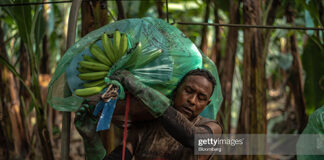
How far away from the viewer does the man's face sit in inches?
53.0

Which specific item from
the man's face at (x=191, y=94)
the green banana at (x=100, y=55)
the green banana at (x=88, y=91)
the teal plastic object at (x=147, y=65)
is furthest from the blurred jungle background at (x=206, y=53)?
the green banana at (x=88, y=91)

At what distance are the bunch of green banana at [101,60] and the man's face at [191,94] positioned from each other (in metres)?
0.28

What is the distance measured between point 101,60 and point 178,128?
0.38 metres

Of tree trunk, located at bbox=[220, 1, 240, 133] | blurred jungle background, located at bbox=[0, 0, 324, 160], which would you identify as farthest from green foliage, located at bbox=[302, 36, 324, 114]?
tree trunk, located at bbox=[220, 1, 240, 133]

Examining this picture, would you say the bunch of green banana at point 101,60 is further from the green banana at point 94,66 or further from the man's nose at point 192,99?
the man's nose at point 192,99

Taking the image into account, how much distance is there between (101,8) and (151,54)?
0.78 m

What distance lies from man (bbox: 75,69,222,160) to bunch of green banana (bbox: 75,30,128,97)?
6.5 inches

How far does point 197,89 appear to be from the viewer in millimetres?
1350

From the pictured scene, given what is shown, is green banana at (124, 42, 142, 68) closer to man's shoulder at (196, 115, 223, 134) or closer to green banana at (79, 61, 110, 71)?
green banana at (79, 61, 110, 71)

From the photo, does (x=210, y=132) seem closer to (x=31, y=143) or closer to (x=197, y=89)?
(x=197, y=89)

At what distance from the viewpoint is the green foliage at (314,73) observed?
3131mm

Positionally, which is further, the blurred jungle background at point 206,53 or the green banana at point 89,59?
the blurred jungle background at point 206,53

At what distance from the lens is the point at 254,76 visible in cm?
244

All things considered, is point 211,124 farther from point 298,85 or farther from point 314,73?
point 298,85
